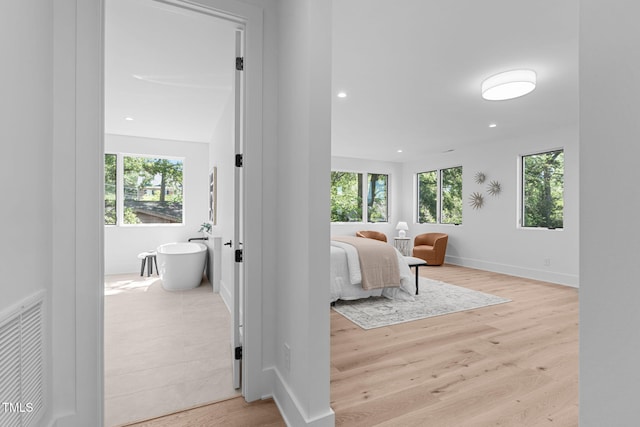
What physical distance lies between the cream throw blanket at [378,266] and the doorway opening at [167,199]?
167cm

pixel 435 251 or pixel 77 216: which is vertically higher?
pixel 77 216

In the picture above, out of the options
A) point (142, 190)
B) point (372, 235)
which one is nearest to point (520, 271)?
point (372, 235)

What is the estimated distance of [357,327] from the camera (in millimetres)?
3025

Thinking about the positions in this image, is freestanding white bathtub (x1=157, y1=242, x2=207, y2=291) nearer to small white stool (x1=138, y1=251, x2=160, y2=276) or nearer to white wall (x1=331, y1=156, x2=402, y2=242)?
A: small white stool (x1=138, y1=251, x2=160, y2=276)

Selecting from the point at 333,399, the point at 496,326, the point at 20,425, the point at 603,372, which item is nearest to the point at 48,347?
the point at 20,425

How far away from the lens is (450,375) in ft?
7.00

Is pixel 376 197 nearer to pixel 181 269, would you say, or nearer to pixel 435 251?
pixel 435 251

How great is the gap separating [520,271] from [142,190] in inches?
290

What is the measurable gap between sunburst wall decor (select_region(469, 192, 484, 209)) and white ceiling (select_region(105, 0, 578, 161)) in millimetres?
1649

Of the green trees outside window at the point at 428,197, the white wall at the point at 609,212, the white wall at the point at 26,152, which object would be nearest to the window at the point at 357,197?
the green trees outside window at the point at 428,197

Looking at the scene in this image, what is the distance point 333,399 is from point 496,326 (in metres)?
2.13

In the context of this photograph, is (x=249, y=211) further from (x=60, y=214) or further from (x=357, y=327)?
(x=357, y=327)

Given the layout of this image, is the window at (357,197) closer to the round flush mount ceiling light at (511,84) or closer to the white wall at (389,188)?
the white wall at (389,188)

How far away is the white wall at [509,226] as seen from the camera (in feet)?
16.0
